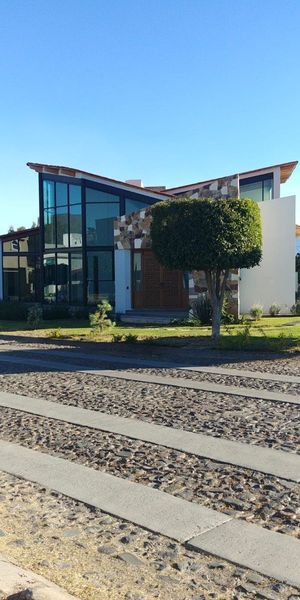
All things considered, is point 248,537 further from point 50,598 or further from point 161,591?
point 50,598

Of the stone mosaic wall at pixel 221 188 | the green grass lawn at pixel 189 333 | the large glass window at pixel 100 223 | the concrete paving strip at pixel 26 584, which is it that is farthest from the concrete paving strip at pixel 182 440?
the large glass window at pixel 100 223

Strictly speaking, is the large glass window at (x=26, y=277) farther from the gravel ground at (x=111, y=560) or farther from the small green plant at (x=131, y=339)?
the gravel ground at (x=111, y=560)

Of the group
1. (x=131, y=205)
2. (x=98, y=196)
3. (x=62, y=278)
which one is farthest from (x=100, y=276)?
(x=98, y=196)

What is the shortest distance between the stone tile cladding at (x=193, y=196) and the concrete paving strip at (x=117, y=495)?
50.0 feet

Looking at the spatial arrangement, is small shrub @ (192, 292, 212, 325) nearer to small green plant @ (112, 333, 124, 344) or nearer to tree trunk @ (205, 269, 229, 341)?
tree trunk @ (205, 269, 229, 341)

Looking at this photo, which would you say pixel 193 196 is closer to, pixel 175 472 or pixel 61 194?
pixel 61 194

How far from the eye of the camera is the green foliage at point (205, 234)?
43.8ft

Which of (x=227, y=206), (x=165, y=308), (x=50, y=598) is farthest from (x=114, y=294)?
(x=50, y=598)

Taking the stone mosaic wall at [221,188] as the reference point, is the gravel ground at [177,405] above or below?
below

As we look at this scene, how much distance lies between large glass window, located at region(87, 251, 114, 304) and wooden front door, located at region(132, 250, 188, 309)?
1892mm

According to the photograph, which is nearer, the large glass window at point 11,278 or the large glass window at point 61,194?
the large glass window at point 61,194

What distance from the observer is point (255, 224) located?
46.3 feet

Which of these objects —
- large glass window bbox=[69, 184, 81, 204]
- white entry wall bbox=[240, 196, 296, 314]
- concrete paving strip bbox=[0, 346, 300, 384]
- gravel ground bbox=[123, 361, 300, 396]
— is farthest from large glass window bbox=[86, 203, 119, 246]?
gravel ground bbox=[123, 361, 300, 396]

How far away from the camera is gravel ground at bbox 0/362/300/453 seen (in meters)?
6.34
